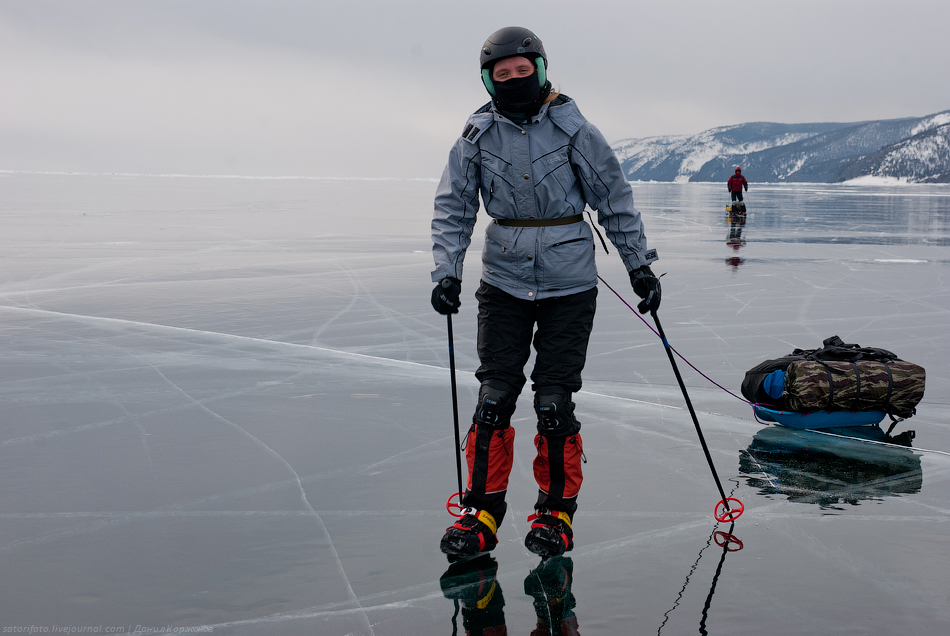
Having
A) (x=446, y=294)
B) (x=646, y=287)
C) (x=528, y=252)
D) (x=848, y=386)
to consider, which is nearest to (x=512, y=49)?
(x=528, y=252)

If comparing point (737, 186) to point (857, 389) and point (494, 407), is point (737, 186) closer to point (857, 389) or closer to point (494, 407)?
point (857, 389)

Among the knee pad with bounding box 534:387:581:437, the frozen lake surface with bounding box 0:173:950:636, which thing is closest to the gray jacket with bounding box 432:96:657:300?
the knee pad with bounding box 534:387:581:437

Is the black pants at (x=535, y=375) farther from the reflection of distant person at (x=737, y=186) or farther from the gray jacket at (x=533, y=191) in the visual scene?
the reflection of distant person at (x=737, y=186)

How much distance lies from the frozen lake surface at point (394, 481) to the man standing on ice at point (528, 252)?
24 centimetres

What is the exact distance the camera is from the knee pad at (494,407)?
3098 mm

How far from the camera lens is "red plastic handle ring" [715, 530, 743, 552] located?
3.02m

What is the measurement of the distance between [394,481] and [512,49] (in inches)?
75.6

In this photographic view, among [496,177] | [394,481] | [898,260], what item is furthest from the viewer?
[898,260]

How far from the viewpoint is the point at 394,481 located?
12.0 ft

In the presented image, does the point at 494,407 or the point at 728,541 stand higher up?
the point at 494,407

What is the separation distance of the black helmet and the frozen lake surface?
177 cm

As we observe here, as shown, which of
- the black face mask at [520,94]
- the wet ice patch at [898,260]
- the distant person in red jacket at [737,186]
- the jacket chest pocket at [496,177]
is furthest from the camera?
the distant person in red jacket at [737,186]

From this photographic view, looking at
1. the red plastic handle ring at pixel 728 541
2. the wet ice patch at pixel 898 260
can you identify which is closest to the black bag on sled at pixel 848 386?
the red plastic handle ring at pixel 728 541

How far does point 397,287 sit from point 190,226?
11915 mm
